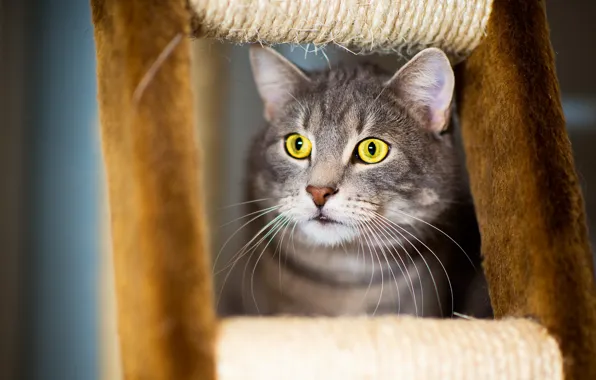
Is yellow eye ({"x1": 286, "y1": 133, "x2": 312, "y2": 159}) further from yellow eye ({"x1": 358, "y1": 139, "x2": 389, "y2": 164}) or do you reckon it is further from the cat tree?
the cat tree

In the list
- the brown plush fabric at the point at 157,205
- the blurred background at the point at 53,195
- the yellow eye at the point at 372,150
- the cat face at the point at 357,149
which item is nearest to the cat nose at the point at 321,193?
the cat face at the point at 357,149

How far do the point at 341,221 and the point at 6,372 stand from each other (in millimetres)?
752

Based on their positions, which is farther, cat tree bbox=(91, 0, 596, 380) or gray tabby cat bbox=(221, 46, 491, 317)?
gray tabby cat bbox=(221, 46, 491, 317)

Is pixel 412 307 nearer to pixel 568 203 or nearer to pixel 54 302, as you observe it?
pixel 568 203

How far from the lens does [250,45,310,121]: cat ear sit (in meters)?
1.26

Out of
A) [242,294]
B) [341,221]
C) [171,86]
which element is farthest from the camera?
[242,294]

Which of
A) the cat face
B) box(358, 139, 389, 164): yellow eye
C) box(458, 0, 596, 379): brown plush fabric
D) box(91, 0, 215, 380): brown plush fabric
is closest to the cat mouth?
the cat face

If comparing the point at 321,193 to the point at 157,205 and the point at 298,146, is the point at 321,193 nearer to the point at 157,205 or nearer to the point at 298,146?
the point at 298,146

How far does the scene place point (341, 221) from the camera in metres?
1.07

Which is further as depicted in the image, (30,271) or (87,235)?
(87,235)

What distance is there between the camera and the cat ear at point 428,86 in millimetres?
1093

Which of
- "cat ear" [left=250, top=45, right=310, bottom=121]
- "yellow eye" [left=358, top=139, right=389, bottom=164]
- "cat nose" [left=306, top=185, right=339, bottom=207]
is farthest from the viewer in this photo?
"cat ear" [left=250, top=45, right=310, bottom=121]

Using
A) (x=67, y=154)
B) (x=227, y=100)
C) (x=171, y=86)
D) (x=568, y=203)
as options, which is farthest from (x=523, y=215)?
(x=227, y=100)

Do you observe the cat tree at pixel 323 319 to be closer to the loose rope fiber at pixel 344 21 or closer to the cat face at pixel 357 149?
the loose rope fiber at pixel 344 21
